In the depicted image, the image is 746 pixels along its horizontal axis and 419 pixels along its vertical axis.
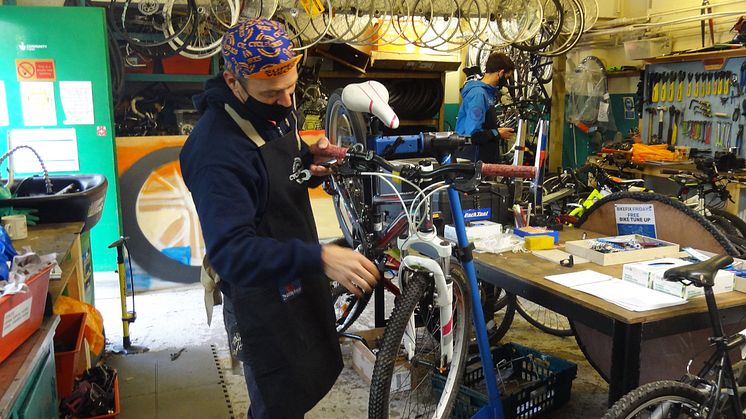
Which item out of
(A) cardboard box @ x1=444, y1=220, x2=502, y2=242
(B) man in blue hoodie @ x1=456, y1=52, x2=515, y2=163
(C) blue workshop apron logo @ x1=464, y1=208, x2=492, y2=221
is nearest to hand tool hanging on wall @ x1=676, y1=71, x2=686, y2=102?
(B) man in blue hoodie @ x1=456, y1=52, x2=515, y2=163

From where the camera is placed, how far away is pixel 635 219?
8.43ft

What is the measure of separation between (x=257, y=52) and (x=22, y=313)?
941mm

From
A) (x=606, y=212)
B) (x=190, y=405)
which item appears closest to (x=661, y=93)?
(x=606, y=212)

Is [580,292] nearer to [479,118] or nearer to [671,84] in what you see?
[479,118]

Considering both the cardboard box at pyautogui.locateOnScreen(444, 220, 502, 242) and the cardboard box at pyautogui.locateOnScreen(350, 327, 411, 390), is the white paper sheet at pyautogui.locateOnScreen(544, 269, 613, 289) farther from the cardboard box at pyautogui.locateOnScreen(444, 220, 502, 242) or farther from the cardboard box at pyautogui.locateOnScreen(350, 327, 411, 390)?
the cardboard box at pyautogui.locateOnScreen(350, 327, 411, 390)

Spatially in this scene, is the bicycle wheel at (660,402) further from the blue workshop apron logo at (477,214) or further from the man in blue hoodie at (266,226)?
the blue workshop apron logo at (477,214)

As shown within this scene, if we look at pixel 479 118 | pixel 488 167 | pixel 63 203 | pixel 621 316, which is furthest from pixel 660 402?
pixel 479 118

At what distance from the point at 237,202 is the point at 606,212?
1.99 m

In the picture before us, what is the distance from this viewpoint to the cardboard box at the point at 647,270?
6.28 ft

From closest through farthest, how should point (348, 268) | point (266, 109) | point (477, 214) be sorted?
point (348, 268), point (266, 109), point (477, 214)

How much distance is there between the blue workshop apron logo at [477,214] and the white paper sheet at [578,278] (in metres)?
0.77

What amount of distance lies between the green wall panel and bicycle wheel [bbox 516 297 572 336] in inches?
122

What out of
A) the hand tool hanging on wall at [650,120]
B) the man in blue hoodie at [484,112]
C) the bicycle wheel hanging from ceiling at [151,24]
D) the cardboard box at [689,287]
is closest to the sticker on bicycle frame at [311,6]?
the bicycle wheel hanging from ceiling at [151,24]

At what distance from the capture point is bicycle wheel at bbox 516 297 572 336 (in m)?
3.59
